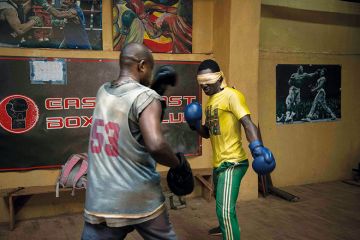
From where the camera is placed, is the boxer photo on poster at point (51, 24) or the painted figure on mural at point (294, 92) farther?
the painted figure on mural at point (294, 92)

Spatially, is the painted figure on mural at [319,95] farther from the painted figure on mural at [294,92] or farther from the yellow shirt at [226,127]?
the yellow shirt at [226,127]

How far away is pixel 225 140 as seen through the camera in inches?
125

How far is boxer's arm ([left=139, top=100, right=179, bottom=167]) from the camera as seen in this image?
1820 millimetres

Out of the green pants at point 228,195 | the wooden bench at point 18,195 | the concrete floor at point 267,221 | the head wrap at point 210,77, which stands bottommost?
the concrete floor at point 267,221

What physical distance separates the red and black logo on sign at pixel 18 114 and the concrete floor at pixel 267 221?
117cm

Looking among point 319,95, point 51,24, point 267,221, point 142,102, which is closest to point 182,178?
point 142,102

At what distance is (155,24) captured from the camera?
4.96 metres

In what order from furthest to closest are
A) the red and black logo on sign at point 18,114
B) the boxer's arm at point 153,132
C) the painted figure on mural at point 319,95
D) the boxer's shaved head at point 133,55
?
the painted figure on mural at point 319,95
the red and black logo on sign at point 18,114
the boxer's shaved head at point 133,55
the boxer's arm at point 153,132

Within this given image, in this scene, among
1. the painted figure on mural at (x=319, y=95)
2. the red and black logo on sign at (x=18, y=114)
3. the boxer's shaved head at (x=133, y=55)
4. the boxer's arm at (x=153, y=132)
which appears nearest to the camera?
the boxer's arm at (x=153, y=132)

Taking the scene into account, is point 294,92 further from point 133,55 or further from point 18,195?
point 133,55

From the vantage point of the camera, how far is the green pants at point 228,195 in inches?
118

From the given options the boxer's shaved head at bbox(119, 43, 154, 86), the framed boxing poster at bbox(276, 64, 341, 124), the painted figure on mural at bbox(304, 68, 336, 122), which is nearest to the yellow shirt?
the boxer's shaved head at bbox(119, 43, 154, 86)

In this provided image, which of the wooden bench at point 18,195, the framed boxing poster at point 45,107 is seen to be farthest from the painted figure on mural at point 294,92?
the framed boxing poster at point 45,107

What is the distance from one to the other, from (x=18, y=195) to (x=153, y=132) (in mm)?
2969
